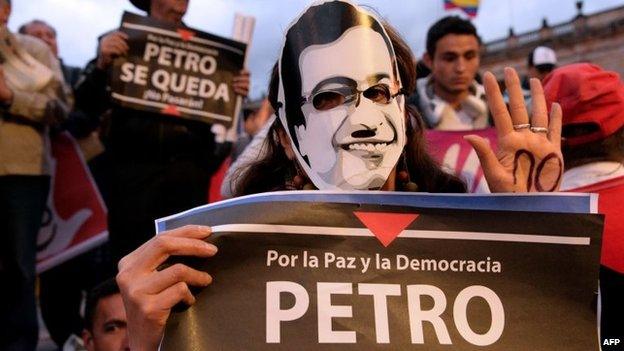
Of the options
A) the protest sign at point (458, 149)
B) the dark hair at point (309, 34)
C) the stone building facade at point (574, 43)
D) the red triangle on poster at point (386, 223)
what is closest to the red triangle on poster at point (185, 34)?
the protest sign at point (458, 149)

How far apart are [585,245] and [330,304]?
0.55 metres

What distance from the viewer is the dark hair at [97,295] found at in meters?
3.29

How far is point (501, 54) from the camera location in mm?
44250

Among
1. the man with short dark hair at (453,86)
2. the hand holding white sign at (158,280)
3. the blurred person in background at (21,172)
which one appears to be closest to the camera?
the hand holding white sign at (158,280)

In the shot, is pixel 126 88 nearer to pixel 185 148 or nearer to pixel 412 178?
pixel 185 148

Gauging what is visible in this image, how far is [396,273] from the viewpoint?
1662 mm

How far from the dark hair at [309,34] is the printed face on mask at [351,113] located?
2cm

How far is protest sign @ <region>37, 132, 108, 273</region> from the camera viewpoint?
5.00 metres

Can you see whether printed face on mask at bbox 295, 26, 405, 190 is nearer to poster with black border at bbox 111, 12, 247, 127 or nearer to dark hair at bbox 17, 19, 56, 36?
poster with black border at bbox 111, 12, 247, 127

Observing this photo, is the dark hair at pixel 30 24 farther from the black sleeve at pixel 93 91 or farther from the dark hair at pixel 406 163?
the dark hair at pixel 406 163

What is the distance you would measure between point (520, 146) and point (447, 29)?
3.45 meters

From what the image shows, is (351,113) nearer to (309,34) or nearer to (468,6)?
(309,34)

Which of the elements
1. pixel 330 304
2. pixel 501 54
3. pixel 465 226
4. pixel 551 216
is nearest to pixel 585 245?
pixel 551 216

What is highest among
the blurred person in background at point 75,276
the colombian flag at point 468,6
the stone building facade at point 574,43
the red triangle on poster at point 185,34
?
the stone building facade at point 574,43
